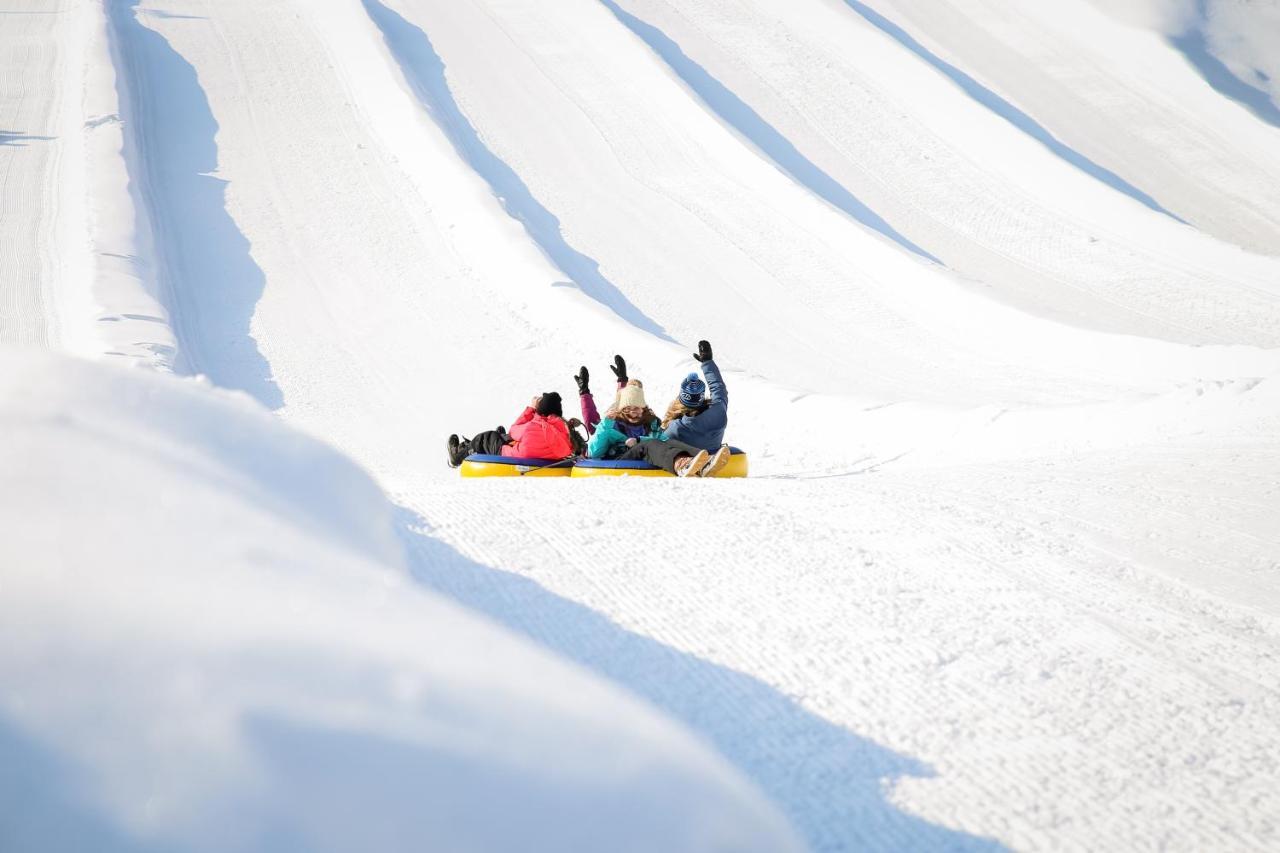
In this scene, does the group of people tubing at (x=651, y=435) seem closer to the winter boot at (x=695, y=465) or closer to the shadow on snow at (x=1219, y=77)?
the winter boot at (x=695, y=465)

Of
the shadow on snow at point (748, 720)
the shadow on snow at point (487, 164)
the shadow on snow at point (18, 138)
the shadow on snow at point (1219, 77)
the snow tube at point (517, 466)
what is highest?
the shadow on snow at point (1219, 77)

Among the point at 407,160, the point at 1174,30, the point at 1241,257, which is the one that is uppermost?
the point at 1174,30

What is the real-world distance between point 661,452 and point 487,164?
38.9 ft

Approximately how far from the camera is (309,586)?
150cm

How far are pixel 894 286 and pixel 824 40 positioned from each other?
1104 cm

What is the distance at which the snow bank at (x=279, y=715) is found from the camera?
1.23 m

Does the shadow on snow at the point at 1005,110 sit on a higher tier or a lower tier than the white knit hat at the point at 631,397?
higher

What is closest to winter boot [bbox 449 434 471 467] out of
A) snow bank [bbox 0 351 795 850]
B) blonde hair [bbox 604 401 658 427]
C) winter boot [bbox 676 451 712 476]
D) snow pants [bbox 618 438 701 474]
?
blonde hair [bbox 604 401 658 427]

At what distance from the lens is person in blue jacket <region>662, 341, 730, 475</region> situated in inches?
243

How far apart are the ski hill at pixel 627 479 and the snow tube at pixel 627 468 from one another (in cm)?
16

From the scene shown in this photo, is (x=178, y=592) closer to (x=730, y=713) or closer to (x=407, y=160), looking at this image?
(x=730, y=713)

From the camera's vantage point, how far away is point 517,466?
246 inches

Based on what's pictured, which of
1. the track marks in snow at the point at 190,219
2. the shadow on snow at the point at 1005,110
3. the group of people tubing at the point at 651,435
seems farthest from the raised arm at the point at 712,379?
the shadow on snow at the point at 1005,110

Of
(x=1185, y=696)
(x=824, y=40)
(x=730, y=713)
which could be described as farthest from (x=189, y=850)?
(x=824, y=40)
